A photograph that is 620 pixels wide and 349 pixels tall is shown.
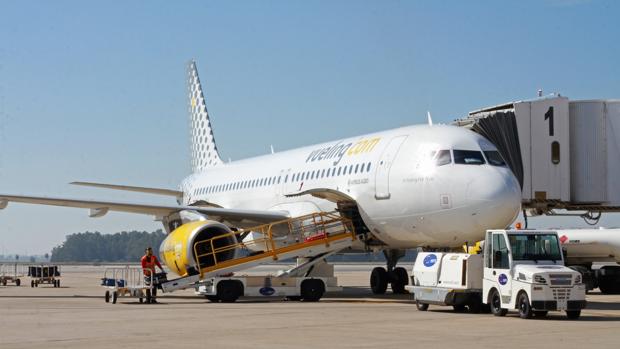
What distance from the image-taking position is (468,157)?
72.1 ft

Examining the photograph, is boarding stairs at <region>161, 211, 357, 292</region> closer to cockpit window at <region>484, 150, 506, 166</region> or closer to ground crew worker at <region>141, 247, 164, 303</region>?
ground crew worker at <region>141, 247, 164, 303</region>

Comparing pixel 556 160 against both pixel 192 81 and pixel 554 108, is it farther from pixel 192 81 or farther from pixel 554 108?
pixel 192 81

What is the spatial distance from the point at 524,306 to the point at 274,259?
813 centimetres

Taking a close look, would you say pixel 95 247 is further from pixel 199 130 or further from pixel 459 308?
pixel 459 308

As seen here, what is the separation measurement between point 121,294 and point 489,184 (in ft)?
29.2

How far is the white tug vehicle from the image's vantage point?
1719 cm

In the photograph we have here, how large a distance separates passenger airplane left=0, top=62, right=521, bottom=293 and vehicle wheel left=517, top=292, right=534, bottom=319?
366cm

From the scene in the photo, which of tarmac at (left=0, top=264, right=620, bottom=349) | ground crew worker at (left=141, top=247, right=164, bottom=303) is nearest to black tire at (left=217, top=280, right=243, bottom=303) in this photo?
tarmac at (left=0, top=264, right=620, bottom=349)

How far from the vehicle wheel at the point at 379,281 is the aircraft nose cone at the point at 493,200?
22.6 feet

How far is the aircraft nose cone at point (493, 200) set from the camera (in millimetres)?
20906

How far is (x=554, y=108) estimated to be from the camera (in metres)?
27.0

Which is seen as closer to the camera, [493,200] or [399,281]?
[493,200]

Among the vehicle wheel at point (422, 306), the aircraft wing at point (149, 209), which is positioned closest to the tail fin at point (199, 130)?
the aircraft wing at point (149, 209)

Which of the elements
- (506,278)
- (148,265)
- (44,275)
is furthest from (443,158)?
(44,275)
